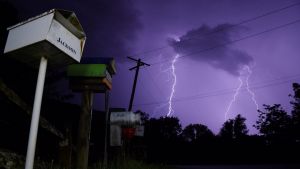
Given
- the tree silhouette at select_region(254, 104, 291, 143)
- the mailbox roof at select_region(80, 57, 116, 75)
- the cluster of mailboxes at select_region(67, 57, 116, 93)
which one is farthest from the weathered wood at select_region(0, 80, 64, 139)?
the tree silhouette at select_region(254, 104, 291, 143)

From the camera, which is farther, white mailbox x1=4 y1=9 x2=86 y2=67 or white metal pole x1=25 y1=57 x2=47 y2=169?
white mailbox x1=4 y1=9 x2=86 y2=67

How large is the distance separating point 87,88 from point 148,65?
21111mm

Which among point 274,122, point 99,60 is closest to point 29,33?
point 99,60

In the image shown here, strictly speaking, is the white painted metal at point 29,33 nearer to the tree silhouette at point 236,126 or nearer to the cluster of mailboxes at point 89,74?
the cluster of mailboxes at point 89,74

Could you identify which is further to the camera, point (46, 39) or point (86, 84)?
point (86, 84)

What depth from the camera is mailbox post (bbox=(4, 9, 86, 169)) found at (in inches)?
92.7

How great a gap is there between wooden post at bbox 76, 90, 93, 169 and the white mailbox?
1.83 m

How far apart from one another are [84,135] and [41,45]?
2284mm

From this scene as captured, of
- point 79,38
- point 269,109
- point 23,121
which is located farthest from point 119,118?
point 269,109

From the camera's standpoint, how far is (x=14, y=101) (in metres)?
3.97

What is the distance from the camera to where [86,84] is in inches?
186

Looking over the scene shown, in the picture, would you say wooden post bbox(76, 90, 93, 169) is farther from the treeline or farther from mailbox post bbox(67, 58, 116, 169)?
the treeline

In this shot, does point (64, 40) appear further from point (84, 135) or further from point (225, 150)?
point (225, 150)

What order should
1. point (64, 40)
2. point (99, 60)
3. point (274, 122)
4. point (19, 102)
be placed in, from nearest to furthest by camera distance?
1. point (64, 40)
2. point (19, 102)
3. point (99, 60)
4. point (274, 122)
